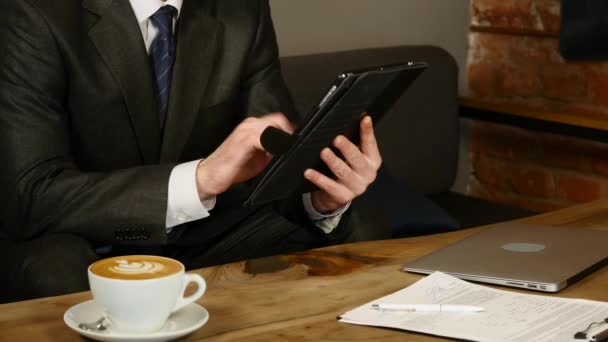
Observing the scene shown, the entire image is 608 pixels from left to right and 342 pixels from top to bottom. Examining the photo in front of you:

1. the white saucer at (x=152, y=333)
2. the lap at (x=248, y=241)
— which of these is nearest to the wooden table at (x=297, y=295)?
the white saucer at (x=152, y=333)

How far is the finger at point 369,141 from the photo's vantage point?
4.88 ft

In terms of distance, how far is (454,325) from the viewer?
3.81 feet

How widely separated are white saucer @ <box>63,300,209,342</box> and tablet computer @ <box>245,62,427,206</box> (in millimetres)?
257

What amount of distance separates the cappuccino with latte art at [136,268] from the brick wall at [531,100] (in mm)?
2017

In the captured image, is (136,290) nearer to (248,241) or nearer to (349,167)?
(349,167)

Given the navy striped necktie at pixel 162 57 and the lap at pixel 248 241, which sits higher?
the navy striped necktie at pixel 162 57

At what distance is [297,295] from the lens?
1.30 meters

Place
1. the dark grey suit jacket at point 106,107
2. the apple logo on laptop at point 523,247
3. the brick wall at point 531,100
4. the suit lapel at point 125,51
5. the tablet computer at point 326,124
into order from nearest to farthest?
the tablet computer at point 326,124 < the apple logo on laptop at point 523,247 < the dark grey suit jacket at point 106,107 < the suit lapel at point 125,51 < the brick wall at point 531,100

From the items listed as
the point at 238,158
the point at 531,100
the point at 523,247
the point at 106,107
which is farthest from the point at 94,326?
the point at 531,100

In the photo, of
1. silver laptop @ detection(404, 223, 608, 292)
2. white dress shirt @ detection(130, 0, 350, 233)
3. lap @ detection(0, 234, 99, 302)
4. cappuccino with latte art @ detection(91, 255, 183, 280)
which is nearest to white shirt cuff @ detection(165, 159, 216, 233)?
white dress shirt @ detection(130, 0, 350, 233)

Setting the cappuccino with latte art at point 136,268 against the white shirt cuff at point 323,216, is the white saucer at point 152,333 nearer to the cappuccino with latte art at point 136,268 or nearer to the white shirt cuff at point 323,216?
the cappuccino with latte art at point 136,268

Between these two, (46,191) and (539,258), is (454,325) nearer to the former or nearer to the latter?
(539,258)

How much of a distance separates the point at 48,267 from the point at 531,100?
6.48ft

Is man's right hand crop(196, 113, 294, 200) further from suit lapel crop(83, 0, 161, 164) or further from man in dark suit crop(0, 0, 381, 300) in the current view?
suit lapel crop(83, 0, 161, 164)
